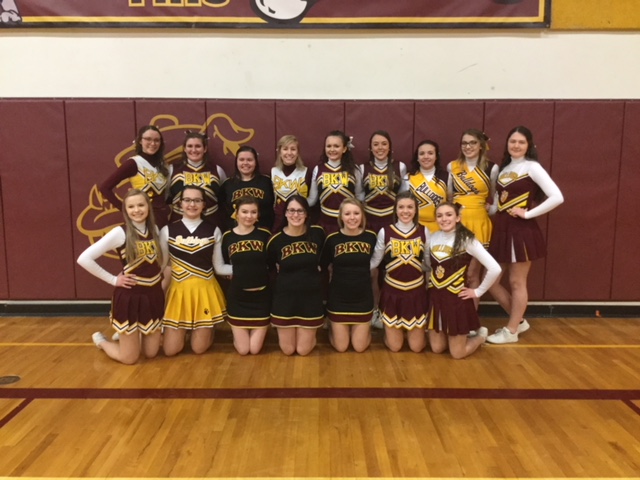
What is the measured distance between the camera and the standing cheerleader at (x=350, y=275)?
3.75 metres

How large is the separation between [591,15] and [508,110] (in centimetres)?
105

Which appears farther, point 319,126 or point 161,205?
point 319,126

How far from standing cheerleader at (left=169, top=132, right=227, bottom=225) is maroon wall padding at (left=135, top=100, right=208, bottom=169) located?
315 millimetres

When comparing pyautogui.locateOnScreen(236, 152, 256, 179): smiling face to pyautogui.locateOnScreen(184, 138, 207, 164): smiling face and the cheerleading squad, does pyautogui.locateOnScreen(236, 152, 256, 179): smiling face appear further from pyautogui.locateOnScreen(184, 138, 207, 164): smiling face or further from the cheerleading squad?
pyautogui.locateOnScreen(184, 138, 207, 164): smiling face

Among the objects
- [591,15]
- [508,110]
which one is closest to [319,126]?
[508,110]

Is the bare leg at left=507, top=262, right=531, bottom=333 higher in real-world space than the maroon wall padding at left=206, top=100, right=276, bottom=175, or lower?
lower

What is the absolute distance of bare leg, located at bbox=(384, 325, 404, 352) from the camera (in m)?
3.86

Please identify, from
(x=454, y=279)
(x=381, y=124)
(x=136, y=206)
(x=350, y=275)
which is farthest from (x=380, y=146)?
(x=136, y=206)

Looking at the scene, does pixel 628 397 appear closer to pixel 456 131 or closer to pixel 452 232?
pixel 452 232

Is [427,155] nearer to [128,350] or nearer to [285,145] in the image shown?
[285,145]

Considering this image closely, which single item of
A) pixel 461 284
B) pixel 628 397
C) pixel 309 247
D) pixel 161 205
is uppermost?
pixel 161 205

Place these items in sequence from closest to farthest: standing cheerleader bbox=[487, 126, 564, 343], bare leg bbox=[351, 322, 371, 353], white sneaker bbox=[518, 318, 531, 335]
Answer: bare leg bbox=[351, 322, 371, 353] → standing cheerleader bbox=[487, 126, 564, 343] → white sneaker bbox=[518, 318, 531, 335]

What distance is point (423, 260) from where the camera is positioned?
3801 mm

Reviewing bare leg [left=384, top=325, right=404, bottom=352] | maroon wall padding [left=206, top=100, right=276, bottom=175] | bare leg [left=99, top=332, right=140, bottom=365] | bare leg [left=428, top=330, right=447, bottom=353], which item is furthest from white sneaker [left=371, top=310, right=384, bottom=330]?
bare leg [left=99, top=332, right=140, bottom=365]
